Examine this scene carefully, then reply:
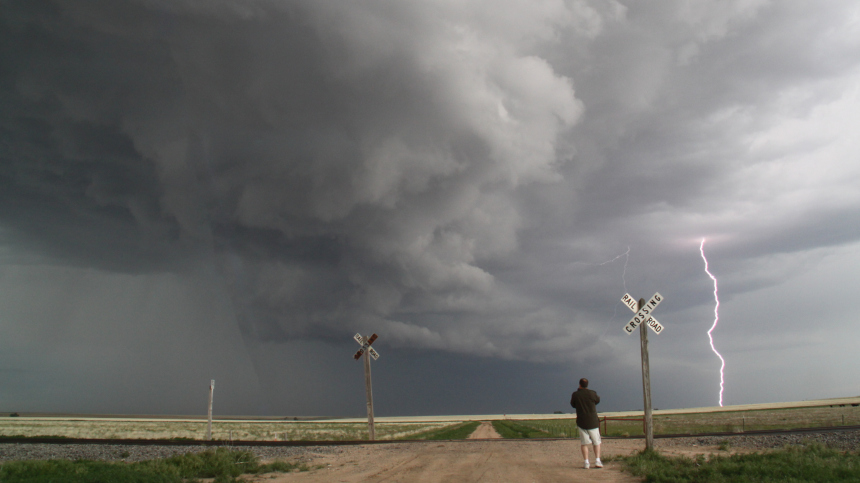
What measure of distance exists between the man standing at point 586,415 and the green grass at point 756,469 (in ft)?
3.86

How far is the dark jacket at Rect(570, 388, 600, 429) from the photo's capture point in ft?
48.3

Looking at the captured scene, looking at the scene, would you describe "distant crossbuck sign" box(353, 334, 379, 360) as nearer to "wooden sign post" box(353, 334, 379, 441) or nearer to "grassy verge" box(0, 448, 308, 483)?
"wooden sign post" box(353, 334, 379, 441)

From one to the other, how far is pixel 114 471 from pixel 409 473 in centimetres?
810

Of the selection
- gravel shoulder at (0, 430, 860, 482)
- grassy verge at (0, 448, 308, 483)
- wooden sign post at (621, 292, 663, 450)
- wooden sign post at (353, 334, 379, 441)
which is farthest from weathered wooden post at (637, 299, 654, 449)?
wooden sign post at (353, 334, 379, 441)

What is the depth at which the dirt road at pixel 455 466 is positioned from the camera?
13523 millimetres

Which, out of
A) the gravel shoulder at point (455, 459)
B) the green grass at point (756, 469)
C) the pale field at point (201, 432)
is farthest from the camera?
the pale field at point (201, 432)

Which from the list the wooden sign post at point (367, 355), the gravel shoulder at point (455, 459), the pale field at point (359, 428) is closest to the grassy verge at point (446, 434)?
the pale field at point (359, 428)

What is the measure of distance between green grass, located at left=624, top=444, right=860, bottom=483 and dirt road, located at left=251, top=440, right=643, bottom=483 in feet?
2.54

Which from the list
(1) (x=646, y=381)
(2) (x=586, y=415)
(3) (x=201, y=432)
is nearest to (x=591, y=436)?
(2) (x=586, y=415)

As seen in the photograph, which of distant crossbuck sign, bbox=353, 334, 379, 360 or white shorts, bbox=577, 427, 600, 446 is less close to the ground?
distant crossbuck sign, bbox=353, 334, 379, 360

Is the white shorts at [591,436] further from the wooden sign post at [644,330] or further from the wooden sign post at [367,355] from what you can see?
the wooden sign post at [367,355]

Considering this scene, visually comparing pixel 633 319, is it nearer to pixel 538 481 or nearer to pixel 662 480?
pixel 662 480

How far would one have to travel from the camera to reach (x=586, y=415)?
14.7m

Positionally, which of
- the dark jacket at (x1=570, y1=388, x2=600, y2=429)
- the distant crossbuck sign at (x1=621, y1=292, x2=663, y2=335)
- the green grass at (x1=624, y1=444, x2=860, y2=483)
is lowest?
the green grass at (x1=624, y1=444, x2=860, y2=483)
